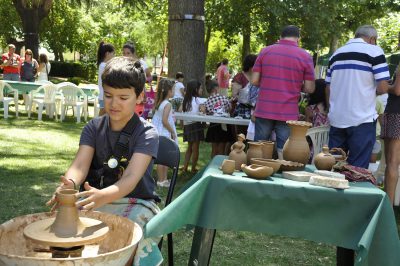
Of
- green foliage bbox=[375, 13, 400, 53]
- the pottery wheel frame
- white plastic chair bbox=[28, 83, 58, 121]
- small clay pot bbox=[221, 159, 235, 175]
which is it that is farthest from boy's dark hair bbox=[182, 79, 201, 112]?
green foliage bbox=[375, 13, 400, 53]

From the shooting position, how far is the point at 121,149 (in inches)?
105

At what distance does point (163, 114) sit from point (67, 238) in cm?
423

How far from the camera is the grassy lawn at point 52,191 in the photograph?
4.14 metres

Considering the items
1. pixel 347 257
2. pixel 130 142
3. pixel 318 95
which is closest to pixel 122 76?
pixel 130 142

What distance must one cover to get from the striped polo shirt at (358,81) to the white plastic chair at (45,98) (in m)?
8.32

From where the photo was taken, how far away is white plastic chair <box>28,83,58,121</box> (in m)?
12.0

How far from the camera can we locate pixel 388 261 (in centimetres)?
252

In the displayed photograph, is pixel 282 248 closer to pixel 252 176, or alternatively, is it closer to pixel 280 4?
pixel 252 176

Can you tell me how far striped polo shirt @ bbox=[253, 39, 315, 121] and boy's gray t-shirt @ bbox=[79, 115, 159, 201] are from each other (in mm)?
2813

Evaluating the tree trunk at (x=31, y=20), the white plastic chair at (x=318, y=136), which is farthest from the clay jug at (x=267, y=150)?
the tree trunk at (x=31, y=20)

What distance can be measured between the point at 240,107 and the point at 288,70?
1.73 metres

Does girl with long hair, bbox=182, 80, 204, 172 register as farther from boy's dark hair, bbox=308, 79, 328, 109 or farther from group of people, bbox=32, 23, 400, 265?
boy's dark hair, bbox=308, 79, 328, 109

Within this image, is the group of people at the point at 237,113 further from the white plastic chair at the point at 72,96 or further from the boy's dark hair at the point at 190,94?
the white plastic chair at the point at 72,96

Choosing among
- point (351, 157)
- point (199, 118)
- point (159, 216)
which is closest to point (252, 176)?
point (159, 216)
